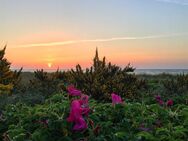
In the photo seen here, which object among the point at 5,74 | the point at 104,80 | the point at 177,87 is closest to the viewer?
the point at 104,80

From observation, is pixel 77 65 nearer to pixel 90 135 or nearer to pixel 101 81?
pixel 101 81

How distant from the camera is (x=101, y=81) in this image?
12.0 meters

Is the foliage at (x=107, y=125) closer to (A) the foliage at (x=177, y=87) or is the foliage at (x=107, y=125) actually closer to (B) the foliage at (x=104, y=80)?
(B) the foliage at (x=104, y=80)

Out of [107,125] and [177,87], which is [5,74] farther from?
[107,125]

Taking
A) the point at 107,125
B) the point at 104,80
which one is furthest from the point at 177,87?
the point at 107,125

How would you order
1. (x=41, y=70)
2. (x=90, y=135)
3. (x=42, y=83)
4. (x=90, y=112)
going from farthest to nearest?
(x=41, y=70), (x=42, y=83), (x=90, y=112), (x=90, y=135)

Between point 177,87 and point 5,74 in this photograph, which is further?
point 5,74

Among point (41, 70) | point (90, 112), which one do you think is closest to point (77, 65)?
point (41, 70)

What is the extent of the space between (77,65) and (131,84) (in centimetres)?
148

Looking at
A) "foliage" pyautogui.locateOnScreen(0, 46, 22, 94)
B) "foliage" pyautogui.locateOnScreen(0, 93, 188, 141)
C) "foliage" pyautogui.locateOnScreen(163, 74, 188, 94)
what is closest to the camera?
"foliage" pyautogui.locateOnScreen(0, 93, 188, 141)

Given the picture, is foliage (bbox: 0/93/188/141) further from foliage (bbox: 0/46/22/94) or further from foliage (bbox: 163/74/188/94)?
foliage (bbox: 0/46/22/94)

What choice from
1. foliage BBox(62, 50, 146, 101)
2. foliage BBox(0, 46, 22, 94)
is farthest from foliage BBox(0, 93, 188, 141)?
foliage BBox(0, 46, 22, 94)

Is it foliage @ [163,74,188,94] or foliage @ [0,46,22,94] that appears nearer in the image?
Answer: foliage @ [163,74,188,94]

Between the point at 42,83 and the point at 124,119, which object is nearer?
the point at 124,119
